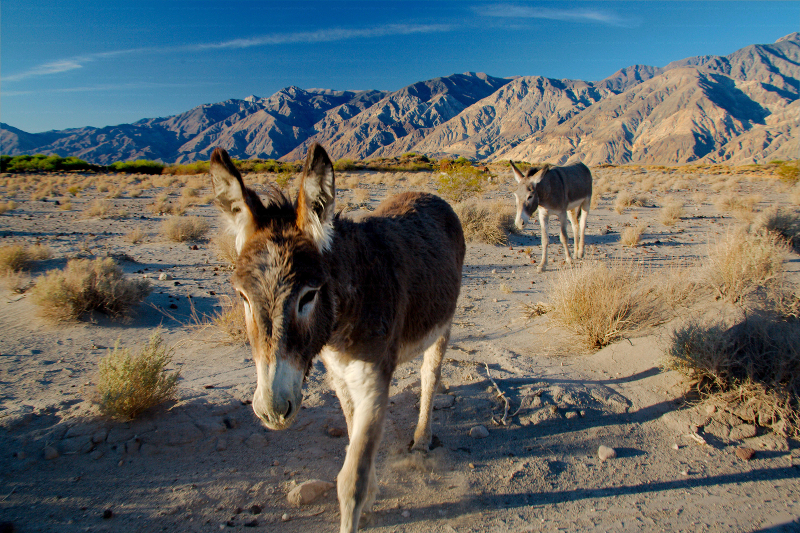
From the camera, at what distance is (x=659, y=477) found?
11.3 ft

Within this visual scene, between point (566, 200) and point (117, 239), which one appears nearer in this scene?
point (566, 200)

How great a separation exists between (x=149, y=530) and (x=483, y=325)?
18.3ft

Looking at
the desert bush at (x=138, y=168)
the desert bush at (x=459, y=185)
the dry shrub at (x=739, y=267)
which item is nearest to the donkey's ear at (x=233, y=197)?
the dry shrub at (x=739, y=267)

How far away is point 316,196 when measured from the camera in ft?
7.00

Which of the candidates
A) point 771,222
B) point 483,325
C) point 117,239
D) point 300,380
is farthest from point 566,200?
point 117,239

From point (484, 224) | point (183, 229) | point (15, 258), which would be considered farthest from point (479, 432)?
point (183, 229)

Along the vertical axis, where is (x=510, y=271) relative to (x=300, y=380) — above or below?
below

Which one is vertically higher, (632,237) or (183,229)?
(183,229)

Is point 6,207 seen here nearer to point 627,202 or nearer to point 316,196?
point 316,196

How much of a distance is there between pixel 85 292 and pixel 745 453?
371 inches

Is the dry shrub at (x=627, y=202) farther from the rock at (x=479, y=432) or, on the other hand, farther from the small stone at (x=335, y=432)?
the small stone at (x=335, y=432)

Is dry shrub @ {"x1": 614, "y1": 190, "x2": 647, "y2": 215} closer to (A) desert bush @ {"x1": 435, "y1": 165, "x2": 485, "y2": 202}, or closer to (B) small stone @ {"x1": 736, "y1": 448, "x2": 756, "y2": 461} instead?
(A) desert bush @ {"x1": 435, "y1": 165, "x2": 485, "y2": 202}

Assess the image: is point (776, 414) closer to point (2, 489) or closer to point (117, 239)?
point (2, 489)

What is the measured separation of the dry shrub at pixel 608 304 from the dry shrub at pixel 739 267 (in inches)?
42.0
